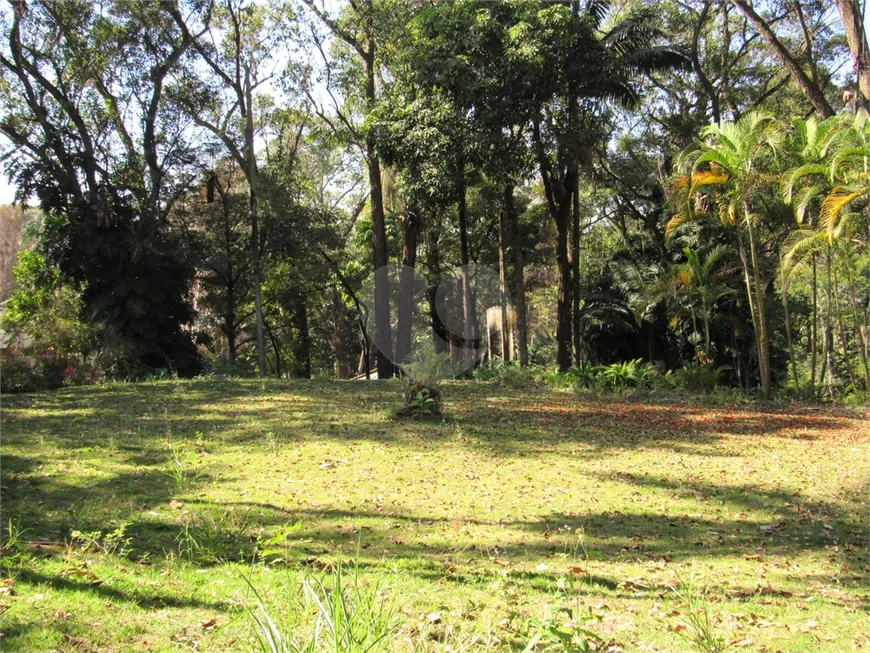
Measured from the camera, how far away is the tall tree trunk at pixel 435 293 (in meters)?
25.5

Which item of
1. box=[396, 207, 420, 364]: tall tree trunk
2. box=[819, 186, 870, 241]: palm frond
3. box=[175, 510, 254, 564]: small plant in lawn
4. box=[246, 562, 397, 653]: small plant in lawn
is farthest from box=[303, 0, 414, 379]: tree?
box=[246, 562, 397, 653]: small plant in lawn

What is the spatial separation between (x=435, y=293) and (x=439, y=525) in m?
20.7

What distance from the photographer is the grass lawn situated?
13.0 feet

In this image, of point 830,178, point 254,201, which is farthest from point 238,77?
point 830,178

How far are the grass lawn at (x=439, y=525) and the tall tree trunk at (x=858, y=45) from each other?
5094 millimetres

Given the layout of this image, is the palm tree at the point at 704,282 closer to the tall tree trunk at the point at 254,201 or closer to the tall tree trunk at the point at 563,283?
the tall tree trunk at the point at 563,283

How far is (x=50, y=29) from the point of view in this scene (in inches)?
672

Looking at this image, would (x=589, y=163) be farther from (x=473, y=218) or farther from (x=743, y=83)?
(x=743, y=83)

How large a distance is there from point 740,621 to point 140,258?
1736 centimetres

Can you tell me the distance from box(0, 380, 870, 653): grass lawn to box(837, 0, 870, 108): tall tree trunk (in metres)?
5.09

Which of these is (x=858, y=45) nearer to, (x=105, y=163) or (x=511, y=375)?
(x=511, y=375)

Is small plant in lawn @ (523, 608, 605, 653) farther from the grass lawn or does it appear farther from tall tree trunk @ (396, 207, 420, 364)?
tall tree trunk @ (396, 207, 420, 364)

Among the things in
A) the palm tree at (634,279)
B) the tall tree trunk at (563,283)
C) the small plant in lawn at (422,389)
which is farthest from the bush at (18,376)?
the palm tree at (634,279)

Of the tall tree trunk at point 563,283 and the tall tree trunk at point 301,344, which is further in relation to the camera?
the tall tree trunk at point 301,344
